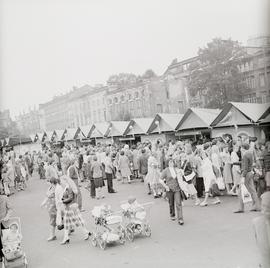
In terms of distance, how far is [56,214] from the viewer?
8398 mm

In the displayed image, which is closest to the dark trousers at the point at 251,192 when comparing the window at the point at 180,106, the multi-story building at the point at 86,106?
the window at the point at 180,106

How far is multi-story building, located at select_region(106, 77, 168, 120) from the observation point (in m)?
43.2

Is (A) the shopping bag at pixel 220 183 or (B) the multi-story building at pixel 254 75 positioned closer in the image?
(A) the shopping bag at pixel 220 183

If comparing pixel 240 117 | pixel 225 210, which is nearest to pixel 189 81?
pixel 240 117

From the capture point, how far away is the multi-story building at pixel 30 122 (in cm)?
6881

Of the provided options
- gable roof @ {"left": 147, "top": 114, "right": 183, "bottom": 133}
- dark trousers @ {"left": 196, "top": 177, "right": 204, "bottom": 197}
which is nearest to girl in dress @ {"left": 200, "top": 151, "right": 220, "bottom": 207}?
dark trousers @ {"left": 196, "top": 177, "right": 204, "bottom": 197}

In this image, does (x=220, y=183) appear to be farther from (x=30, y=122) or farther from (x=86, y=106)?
(x=30, y=122)

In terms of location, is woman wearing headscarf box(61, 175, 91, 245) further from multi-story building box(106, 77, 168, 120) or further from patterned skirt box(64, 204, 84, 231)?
multi-story building box(106, 77, 168, 120)

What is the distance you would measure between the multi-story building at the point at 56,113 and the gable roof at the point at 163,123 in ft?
139

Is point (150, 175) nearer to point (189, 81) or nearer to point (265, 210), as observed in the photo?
point (265, 210)

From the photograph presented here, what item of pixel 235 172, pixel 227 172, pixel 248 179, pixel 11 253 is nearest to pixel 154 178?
pixel 227 172

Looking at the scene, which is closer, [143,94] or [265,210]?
[265,210]

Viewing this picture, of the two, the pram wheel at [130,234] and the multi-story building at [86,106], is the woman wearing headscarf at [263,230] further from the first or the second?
the multi-story building at [86,106]

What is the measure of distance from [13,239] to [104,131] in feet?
71.3
